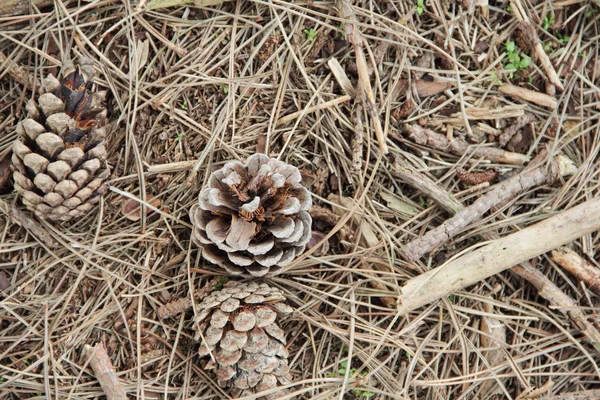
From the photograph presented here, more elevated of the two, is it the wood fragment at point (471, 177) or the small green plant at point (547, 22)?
the small green plant at point (547, 22)

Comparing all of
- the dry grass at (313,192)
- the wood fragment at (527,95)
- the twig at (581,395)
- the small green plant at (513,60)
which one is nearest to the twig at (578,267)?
the dry grass at (313,192)

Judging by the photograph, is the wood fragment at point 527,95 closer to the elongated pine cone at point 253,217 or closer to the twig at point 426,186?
the twig at point 426,186

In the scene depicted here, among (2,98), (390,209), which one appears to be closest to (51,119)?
(2,98)

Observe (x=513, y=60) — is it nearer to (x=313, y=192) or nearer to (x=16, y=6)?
(x=313, y=192)

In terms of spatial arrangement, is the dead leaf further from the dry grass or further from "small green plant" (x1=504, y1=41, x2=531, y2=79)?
"small green plant" (x1=504, y1=41, x2=531, y2=79)

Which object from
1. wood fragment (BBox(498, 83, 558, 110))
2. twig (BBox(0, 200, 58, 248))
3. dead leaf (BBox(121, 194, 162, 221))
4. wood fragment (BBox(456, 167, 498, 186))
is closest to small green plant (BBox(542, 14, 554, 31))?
wood fragment (BBox(498, 83, 558, 110))

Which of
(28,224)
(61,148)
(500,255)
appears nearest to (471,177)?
(500,255)

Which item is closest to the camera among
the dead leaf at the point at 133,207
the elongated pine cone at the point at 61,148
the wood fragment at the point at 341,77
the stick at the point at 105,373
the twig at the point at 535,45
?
the elongated pine cone at the point at 61,148
